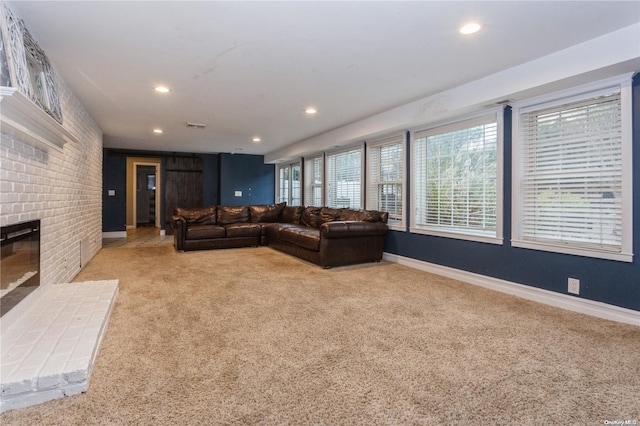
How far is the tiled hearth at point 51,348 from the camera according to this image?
156cm

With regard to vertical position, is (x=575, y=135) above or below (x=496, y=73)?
below

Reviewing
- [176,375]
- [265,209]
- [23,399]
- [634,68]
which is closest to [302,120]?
[265,209]

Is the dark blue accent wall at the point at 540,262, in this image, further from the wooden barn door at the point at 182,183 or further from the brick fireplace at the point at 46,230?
the wooden barn door at the point at 182,183

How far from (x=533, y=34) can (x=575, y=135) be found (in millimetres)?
1129

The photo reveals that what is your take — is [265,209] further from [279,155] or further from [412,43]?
[412,43]

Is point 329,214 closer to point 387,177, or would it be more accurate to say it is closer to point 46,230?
point 387,177

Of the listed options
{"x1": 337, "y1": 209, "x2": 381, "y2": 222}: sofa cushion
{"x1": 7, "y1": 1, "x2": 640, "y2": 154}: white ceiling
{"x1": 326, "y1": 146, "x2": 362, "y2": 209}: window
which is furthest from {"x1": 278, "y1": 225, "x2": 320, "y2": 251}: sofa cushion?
{"x1": 7, "y1": 1, "x2": 640, "y2": 154}: white ceiling

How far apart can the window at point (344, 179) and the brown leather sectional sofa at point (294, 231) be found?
17.5 inches

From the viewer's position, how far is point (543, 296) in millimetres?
3248

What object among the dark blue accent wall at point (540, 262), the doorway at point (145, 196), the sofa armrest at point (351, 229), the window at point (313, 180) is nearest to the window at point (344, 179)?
the window at point (313, 180)

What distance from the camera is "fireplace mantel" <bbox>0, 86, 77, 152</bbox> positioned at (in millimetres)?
1777

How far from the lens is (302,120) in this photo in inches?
213

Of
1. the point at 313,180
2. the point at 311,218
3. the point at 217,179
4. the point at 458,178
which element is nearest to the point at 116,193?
the point at 217,179

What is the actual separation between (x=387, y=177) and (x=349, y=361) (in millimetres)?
3835
